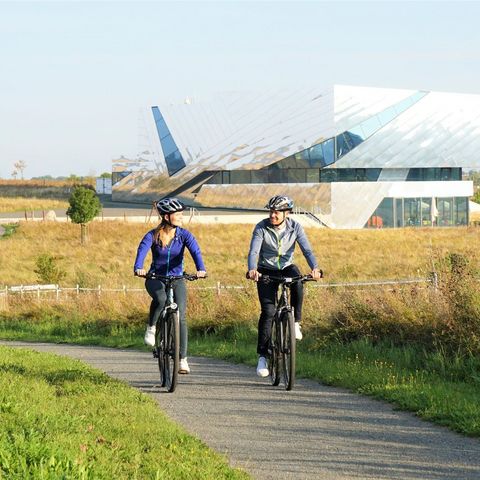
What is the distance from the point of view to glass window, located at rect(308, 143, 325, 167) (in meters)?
81.1

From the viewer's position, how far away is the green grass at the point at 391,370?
7703 millimetres

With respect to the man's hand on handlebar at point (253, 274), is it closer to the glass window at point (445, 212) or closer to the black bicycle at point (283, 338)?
the black bicycle at point (283, 338)

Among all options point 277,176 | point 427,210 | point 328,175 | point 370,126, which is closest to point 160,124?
point 277,176

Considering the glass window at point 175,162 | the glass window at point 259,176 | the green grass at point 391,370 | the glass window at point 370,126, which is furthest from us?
the glass window at point 175,162

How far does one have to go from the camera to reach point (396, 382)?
9.03 metres

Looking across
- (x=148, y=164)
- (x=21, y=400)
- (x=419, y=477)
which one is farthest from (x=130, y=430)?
(x=148, y=164)

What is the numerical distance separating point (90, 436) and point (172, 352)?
10.2 ft

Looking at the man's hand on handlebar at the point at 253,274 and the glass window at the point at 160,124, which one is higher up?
the glass window at the point at 160,124

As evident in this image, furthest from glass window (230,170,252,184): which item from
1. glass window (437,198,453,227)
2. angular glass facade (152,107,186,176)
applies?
glass window (437,198,453,227)

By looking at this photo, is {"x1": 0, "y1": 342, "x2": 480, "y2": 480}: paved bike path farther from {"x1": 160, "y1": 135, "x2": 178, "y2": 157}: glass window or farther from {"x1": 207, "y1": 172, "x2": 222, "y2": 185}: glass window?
{"x1": 160, "y1": 135, "x2": 178, "y2": 157}: glass window

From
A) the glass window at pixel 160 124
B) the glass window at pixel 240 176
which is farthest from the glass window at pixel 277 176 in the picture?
the glass window at pixel 160 124

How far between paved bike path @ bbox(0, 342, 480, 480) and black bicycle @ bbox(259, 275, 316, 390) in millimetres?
149

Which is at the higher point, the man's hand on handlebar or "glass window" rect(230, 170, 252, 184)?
"glass window" rect(230, 170, 252, 184)

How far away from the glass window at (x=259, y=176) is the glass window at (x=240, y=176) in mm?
509
